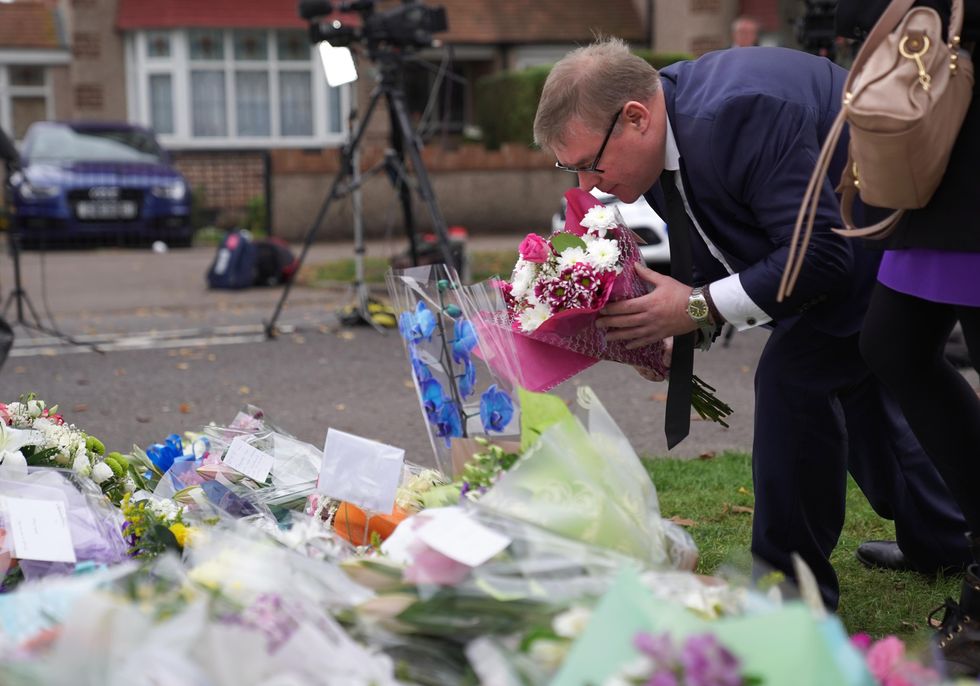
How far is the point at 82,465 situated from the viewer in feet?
9.68

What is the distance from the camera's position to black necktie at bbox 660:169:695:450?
9.46ft

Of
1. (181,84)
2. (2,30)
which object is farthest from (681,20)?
(2,30)

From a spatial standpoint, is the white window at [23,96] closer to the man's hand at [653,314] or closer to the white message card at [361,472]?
the white message card at [361,472]

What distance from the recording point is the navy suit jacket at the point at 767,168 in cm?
267

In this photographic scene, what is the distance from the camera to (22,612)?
1908 millimetres

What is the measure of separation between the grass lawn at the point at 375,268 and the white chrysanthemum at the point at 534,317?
8.51 m

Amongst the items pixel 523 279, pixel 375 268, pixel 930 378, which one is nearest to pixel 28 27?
pixel 375 268

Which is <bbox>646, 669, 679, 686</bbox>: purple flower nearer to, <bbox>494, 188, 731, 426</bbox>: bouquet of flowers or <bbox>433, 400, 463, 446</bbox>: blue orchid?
<bbox>494, 188, 731, 426</bbox>: bouquet of flowers

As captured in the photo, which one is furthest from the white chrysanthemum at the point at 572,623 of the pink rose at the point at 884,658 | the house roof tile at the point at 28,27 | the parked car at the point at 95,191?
the house roof tile at the point at 28,27

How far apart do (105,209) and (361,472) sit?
42.6ft

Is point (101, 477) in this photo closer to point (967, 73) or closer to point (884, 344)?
point (884, 344)

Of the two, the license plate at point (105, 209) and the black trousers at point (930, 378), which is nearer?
the black trousers at point (930, 378)

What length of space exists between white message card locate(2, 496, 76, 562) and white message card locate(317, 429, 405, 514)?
1.82 ft

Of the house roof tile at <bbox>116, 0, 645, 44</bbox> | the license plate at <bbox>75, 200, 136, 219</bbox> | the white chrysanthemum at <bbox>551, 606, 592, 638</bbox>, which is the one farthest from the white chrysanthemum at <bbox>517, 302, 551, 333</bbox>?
the house roof tile at <bbox>116, 0, 645, 44</bbox>
